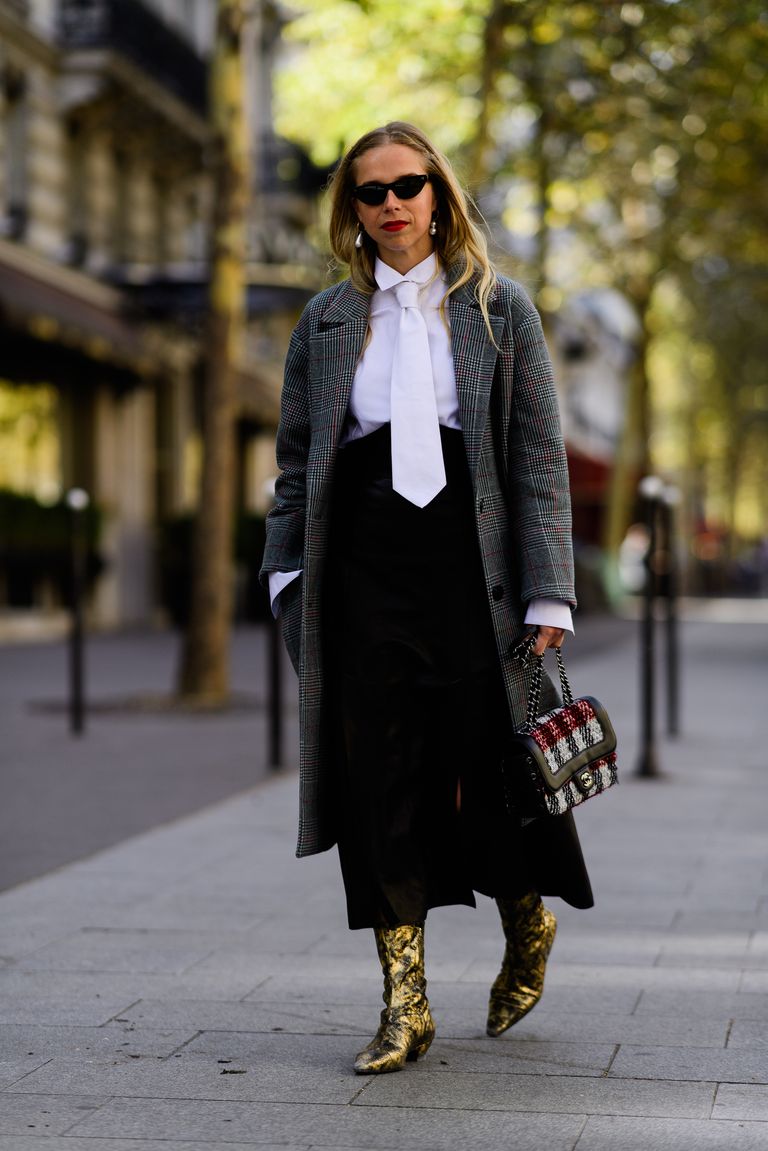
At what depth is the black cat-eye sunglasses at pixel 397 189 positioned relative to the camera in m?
3.98

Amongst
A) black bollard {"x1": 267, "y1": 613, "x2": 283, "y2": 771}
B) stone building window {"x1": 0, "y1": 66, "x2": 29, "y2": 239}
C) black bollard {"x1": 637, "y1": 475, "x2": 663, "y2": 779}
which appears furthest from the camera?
stone building window {"x1": 0, "y1": 66, "x2": 29, "y2": 239}

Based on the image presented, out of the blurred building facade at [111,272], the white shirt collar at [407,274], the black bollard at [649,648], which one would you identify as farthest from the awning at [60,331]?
the white shirt collar at [407,274]

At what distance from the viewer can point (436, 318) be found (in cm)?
404

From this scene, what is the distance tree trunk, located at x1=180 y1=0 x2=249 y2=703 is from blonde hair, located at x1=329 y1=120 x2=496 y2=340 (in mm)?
8350

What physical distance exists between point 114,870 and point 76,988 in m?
1.72

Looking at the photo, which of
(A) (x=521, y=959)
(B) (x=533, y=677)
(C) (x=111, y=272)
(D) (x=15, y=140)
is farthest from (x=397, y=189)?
(C) (x=111, y=272)

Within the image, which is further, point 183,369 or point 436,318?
point 183,369

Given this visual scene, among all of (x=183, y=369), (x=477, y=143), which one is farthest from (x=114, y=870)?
(x=183, y=369)

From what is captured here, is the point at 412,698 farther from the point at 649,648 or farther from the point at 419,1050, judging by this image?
the point at 649,648

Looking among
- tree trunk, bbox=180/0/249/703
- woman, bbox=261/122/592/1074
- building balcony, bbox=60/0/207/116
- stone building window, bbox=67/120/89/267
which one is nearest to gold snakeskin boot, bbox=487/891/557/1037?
woman, bbox=261/122/592/1074

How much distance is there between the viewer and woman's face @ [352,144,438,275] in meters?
3.98

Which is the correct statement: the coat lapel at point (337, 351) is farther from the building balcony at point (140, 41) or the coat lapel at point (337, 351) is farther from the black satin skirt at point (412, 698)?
the building balcony at point (140, 41)

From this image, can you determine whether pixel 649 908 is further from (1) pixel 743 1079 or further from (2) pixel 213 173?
(2) pixel 213 173

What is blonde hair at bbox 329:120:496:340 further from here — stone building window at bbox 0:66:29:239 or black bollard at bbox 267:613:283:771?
stone building window at bbox 0:66:29:239
